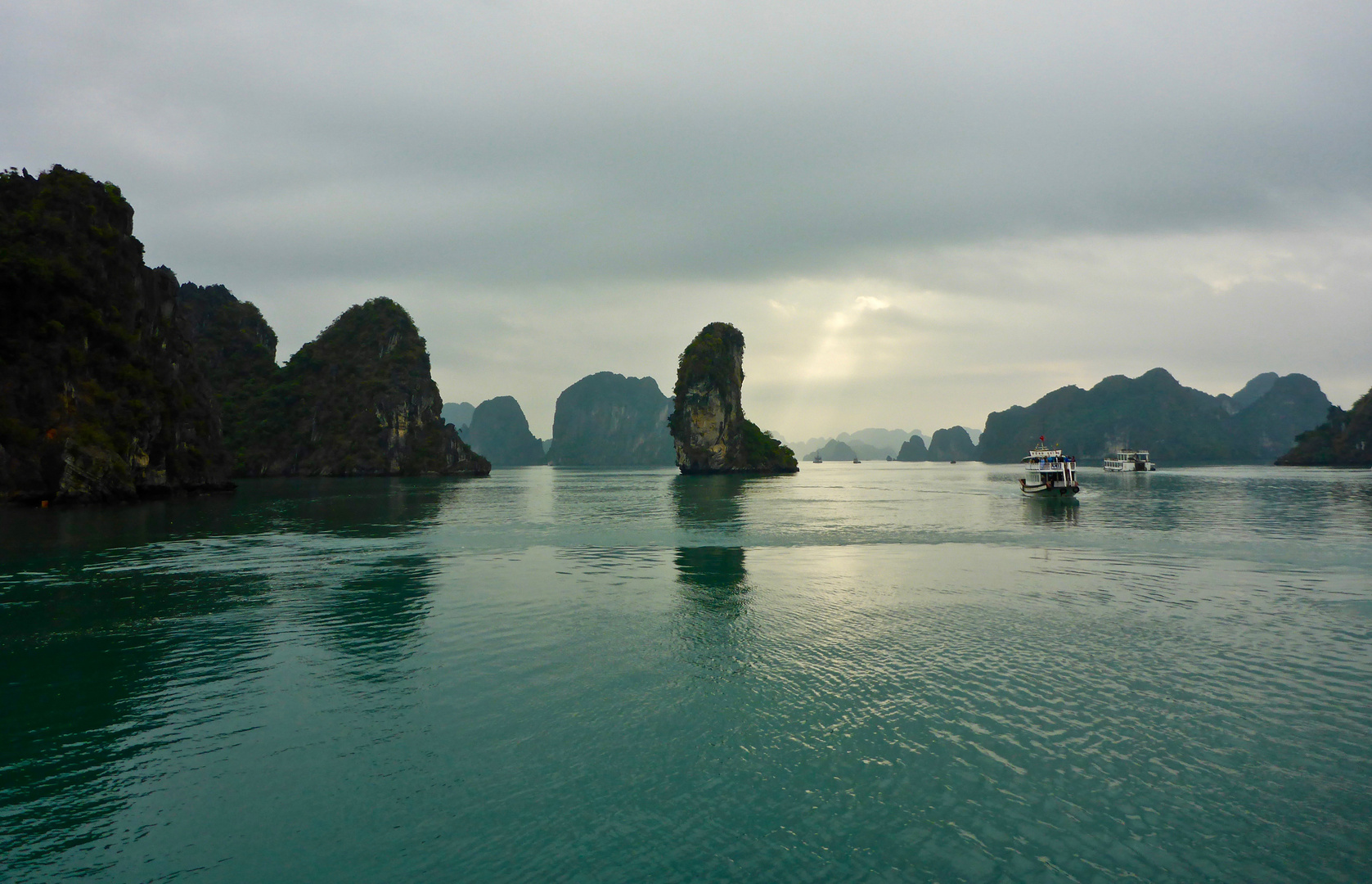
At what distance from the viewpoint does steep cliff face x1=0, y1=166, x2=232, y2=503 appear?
225 feet

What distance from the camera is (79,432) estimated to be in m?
70.6

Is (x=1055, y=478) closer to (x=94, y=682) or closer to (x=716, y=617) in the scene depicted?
(x=716, y=617)

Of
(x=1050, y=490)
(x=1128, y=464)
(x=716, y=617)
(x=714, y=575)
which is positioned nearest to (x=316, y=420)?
(x=1050, y=490)

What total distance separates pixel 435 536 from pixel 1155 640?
44.5m

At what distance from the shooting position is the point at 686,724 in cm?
1397

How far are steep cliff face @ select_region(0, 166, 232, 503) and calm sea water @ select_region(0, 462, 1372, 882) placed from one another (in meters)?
48.4

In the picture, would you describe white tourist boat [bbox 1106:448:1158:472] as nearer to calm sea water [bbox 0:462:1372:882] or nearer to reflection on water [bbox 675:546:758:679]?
calm sea water [bbox 0:462:1372:882]

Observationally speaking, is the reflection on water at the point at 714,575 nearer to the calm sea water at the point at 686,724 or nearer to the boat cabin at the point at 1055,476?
the calm sea water at the point at 686,724

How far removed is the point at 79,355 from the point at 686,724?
90113 mm

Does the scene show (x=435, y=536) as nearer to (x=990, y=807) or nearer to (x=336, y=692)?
(x=336, y=692)

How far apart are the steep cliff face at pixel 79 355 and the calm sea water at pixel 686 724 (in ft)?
159

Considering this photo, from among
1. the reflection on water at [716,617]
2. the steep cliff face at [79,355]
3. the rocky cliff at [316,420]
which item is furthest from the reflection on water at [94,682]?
the rocky cliff at [316,420]

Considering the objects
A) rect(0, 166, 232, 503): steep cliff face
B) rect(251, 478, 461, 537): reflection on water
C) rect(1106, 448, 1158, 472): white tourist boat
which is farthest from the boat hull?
rect(0, 166, 232, 503): steep cliff face

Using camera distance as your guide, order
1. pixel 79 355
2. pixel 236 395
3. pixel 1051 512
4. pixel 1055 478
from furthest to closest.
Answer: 1. pixel 236 395
2. pixel 1055 478
3. pixel 79 355
4. pixel 1051 512
